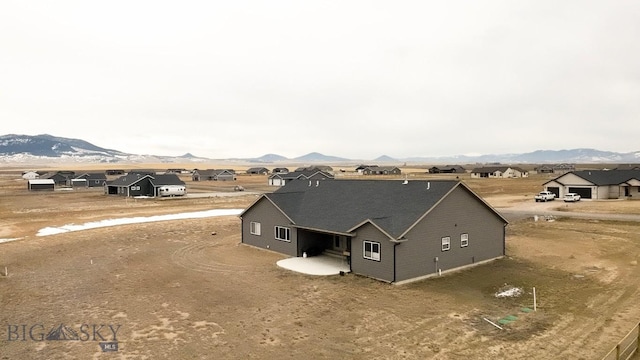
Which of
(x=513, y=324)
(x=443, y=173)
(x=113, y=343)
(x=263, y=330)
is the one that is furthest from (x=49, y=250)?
(x=443, y=173)

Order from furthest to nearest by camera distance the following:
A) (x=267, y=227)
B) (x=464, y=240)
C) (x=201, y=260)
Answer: (x=267, y=227) → (x=201, y=260) → (x=464, y=240)

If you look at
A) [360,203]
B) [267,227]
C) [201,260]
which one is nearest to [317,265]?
[360,203]

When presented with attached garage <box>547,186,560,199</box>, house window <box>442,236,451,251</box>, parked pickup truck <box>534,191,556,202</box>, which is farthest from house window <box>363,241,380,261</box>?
attached garage <box>547,186,560,199</box>

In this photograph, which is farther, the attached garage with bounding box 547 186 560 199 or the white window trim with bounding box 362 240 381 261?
the attached garage with bounding box 547 186 560 199

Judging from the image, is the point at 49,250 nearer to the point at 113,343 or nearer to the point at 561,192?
the point at 113,343

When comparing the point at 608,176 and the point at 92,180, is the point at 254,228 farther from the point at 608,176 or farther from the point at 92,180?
the point at 92,180

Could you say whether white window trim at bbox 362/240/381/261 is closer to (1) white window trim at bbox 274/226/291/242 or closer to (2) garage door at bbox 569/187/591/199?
(1) white window trim at bbox 274/226/291/242
